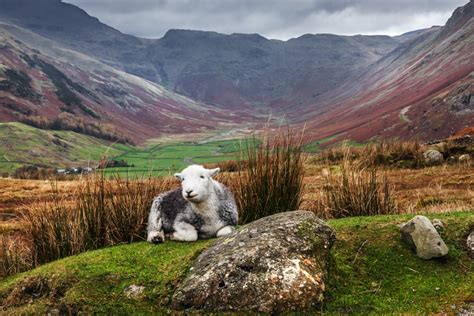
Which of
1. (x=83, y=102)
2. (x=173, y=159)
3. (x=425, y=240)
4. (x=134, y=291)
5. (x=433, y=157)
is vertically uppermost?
(x=83, y=102)

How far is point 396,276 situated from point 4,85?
369ft

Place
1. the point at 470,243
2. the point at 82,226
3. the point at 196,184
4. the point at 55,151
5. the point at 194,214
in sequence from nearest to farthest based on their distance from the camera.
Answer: the point at 470,243, the point at 196,184, the point at 194,214, the point at 82,226, the point at 55,151

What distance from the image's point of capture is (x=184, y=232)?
287 inches

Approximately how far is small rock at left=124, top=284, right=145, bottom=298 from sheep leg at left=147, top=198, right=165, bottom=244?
5.06ft

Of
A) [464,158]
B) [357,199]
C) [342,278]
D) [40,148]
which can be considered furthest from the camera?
[40,148]

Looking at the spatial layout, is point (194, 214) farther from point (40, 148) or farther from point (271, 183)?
point (40, 148)

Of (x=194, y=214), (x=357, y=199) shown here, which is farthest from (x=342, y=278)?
(x=357, y=199)

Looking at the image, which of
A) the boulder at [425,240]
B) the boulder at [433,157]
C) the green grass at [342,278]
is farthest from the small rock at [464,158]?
the boulder at [425,240]

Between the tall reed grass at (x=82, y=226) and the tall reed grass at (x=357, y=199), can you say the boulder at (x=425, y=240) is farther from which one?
the tall reed grass at (x=82, y=226)

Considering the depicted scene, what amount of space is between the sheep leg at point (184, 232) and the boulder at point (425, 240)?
3.41 m

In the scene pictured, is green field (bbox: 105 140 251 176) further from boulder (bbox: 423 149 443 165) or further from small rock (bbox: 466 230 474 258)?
boulder (bbox: 423 149 443 165)

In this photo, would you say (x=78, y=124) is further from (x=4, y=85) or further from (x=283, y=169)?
(x=283, y=169)

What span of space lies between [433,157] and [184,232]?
622 inches

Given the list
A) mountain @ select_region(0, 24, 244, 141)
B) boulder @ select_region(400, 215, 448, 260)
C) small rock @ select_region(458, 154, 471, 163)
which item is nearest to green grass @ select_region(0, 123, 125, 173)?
mountain @ select_region(0, 24, 244, 141)
